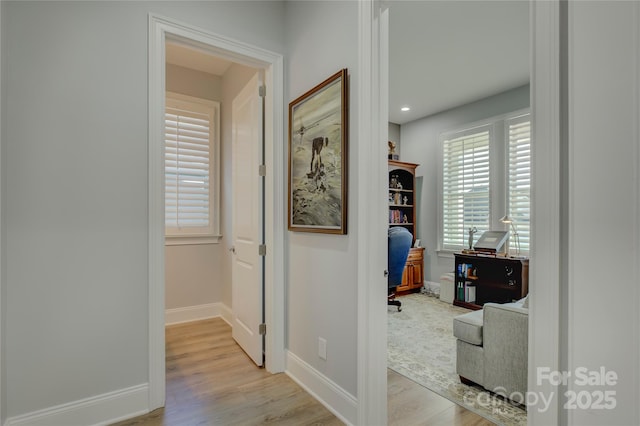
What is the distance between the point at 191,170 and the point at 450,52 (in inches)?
121

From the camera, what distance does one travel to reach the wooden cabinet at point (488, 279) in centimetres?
383

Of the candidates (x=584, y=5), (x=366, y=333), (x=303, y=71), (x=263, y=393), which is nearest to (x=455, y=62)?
(x=303, y=71)

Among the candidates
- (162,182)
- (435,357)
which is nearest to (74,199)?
(162,182)

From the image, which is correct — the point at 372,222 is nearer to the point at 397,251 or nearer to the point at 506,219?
the point at 397,251

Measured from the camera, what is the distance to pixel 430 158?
5.44 meters

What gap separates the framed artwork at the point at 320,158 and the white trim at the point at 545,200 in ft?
3.44

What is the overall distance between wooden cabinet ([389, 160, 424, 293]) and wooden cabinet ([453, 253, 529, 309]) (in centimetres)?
83

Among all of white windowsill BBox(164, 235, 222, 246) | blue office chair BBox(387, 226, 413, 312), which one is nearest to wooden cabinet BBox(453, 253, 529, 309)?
blue office chair BBox(387, 226, 413, 312)

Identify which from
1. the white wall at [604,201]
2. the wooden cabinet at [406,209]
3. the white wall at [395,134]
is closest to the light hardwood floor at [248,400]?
the white wall at [604,201]

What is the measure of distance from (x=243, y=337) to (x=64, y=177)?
1868 millimetres

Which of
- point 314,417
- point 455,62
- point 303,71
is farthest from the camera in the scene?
point 455,62

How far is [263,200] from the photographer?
260cm

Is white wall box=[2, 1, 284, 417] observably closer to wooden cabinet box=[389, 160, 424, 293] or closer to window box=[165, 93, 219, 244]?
window box=[165, 93, 219, 244]

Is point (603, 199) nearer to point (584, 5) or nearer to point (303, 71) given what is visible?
point (584, 5)
